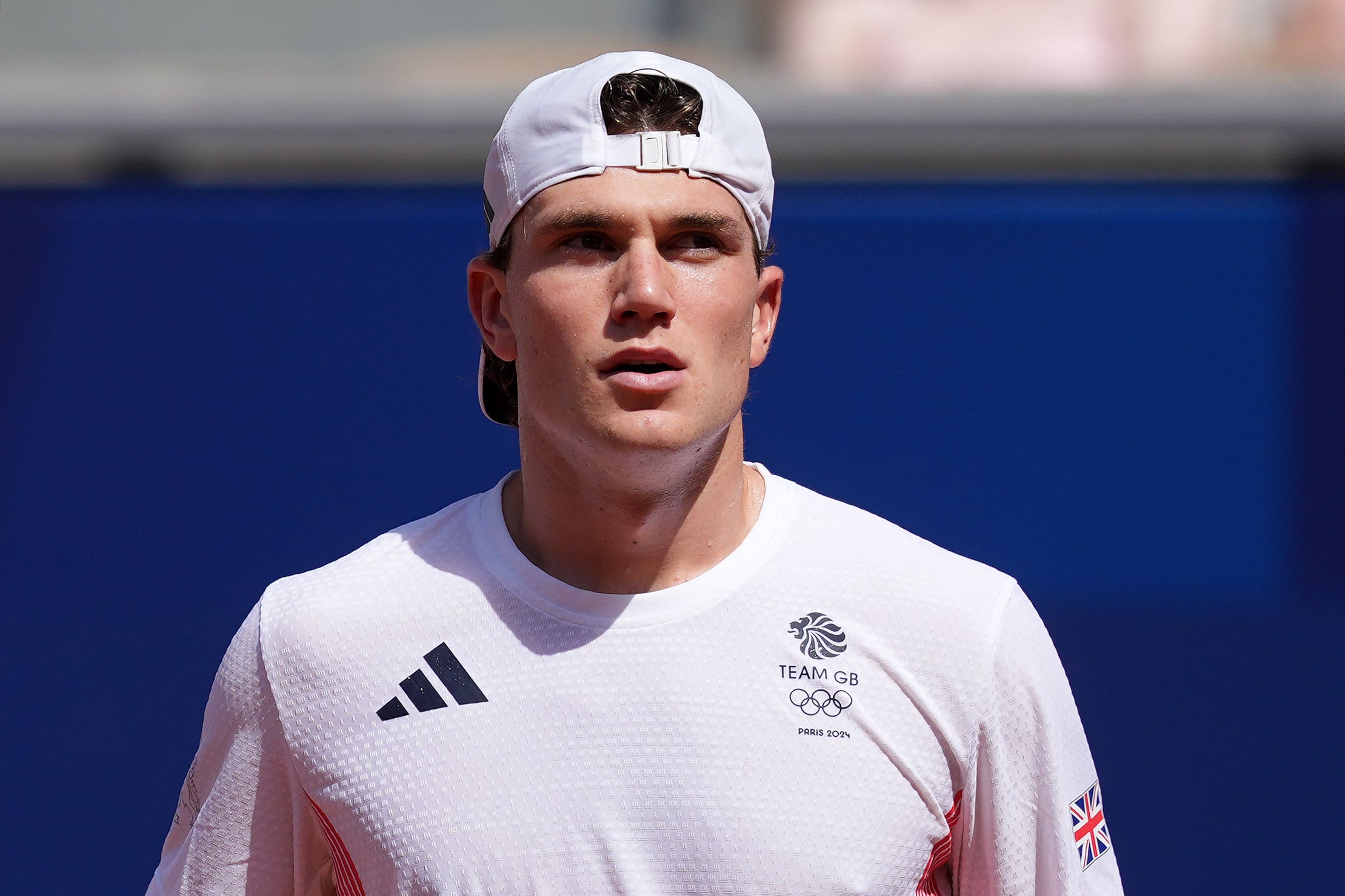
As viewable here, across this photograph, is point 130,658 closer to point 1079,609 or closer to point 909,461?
point 909,461

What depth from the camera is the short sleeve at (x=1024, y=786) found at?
68.5 inches

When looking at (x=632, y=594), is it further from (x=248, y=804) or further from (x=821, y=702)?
(x=248, y=804)

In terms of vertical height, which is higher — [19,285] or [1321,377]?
[19,285]

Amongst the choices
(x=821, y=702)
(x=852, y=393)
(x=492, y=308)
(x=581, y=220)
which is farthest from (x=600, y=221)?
(x=852, y=393)

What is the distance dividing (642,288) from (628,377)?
10cm

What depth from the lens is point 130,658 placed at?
10.9ft

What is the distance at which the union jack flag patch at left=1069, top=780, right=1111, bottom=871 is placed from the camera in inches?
70.9

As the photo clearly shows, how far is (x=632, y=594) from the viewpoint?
5.85 ft

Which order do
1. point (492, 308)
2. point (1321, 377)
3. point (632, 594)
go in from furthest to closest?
point (1321, 377) → point (492, 308) → point (632, 594)

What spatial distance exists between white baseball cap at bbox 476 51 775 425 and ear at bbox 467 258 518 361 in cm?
4

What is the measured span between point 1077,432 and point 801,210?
81cm

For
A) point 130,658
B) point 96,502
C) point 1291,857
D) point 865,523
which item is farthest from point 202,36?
point 1291,857

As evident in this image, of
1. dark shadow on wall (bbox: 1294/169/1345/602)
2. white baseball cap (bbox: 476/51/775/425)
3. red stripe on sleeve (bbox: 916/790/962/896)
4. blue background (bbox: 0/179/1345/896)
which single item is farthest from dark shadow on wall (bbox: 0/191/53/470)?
dark shadow on wall (bbox: 1294/169/1345/602)

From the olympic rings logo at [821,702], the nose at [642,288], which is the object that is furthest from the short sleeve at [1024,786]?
the nose at [642,288]
